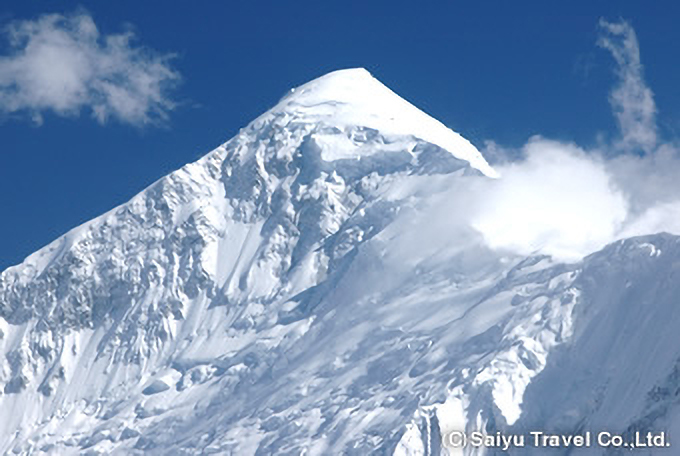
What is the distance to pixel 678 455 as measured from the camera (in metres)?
194

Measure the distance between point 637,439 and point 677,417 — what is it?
4057mm

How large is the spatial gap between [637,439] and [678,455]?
18.2 feet

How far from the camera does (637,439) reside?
199000 millimetres

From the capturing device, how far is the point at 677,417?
19788cm

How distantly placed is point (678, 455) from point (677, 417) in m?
4.60
